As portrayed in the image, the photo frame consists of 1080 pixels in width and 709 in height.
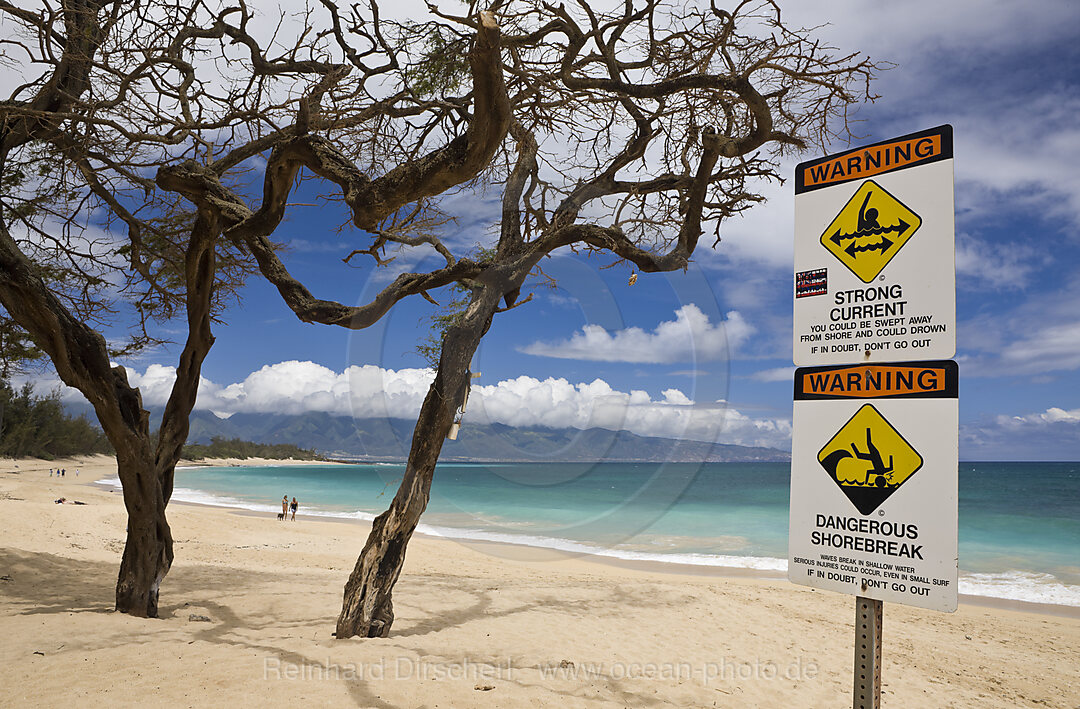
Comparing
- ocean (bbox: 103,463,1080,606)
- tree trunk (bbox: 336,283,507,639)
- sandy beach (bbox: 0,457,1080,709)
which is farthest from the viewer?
ocean (bbox: 103,463,1080,606)

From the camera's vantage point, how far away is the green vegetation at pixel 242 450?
85125 millimetres

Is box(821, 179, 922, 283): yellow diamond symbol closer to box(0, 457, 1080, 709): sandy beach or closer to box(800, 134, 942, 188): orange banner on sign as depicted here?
box(800, 134, 942, 188): orange banner on sign

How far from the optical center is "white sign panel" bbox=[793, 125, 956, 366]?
1914 millimetres

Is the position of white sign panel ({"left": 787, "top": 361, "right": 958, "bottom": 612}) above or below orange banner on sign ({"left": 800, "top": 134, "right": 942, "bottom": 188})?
below

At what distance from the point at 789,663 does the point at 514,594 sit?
376 centimetres

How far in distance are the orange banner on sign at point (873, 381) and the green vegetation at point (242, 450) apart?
8405cm

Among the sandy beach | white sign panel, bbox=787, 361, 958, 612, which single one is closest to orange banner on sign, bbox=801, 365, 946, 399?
white sign panel, bbox=787, 361, 958, 612

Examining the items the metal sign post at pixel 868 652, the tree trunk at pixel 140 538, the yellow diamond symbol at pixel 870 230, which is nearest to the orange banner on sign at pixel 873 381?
the yellow diamond symbol at pixel 870 230

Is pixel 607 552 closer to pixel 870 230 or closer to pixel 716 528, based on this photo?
pixel 716 528

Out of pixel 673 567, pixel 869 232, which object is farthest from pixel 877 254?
pixel 673 567

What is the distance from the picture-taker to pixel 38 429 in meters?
43.8

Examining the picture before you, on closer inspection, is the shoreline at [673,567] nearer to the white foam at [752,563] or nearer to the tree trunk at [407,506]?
the white foam at [752,563]

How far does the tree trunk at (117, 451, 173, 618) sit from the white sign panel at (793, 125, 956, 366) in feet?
21.1

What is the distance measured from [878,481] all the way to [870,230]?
79 cm
